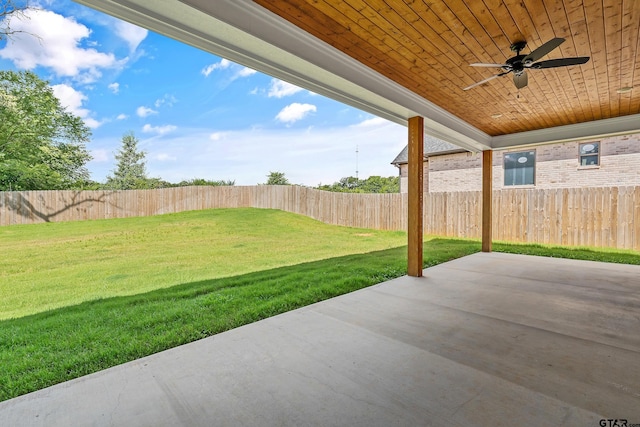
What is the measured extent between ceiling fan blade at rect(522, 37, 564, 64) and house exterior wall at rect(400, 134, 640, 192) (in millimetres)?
5159

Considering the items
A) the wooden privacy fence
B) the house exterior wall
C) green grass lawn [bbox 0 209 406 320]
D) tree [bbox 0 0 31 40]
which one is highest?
tree [bbox 0 0 31 40]

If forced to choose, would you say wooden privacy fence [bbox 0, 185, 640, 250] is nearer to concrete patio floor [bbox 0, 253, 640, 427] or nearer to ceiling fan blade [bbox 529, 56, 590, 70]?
concrete patio floor [bbox 0, 253, 640, 427]

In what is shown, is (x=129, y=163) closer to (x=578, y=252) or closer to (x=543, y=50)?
(x=543, y=50)

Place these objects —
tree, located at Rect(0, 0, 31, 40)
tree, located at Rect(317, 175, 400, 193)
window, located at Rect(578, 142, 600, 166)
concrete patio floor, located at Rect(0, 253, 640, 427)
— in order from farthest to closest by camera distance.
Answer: tree, located at Rect(317, 175, 400, 193) → window, located at Rect(578, 142, 600, 166) → tree, located at Rect(0, 0, 31, 40) → concrete patio floor, located at Rect(0, 253, 640, 427)

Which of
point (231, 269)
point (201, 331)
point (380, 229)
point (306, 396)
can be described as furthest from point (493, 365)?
point (380, 229)

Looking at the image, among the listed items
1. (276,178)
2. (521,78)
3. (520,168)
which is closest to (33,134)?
(276,178)

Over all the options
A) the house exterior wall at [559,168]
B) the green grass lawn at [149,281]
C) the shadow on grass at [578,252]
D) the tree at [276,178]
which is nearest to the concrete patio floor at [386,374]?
the green grass lawn at [149,281]

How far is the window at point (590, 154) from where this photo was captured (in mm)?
8305

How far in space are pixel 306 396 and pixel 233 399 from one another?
0.40 meters

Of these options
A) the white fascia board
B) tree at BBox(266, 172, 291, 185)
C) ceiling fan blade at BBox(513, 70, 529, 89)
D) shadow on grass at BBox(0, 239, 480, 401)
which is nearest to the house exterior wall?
the white fascia board

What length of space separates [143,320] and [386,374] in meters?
2.29

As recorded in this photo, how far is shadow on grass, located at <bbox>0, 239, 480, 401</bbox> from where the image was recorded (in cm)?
194

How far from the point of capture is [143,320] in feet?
8.86

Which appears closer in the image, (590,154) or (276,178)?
(590,154)
